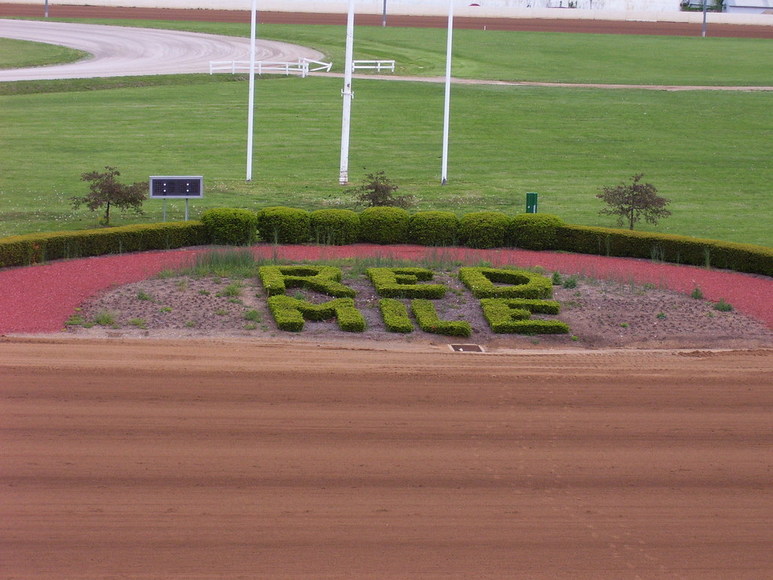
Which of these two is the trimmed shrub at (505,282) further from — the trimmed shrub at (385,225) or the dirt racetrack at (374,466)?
the trimmed shrub at (385,225)

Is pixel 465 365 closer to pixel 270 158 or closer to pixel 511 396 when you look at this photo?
pixel 511 396

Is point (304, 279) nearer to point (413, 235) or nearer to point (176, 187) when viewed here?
point (176, 187)

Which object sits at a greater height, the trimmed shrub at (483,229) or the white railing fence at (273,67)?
the white railing fence at (273,67)

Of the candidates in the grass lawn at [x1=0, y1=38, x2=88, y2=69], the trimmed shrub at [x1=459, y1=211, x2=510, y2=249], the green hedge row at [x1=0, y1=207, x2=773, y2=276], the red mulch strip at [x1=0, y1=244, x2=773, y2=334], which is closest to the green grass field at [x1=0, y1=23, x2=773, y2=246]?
the green hedge row at [x1=0, y1=207, x2=773, y2=276]

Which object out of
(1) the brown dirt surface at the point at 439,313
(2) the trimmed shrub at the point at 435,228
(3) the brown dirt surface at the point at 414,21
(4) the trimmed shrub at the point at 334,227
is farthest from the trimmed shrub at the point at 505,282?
(3) the brown dirt surface at the point at 414,21

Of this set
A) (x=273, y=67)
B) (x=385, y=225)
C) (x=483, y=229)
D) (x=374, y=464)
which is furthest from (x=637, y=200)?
(x=273, y=67)

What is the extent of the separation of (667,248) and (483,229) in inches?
144

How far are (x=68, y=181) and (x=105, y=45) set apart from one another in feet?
89.0

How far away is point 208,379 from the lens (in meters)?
12.6

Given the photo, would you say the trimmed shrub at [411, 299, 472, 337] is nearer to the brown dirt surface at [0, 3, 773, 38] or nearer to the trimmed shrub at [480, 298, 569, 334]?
the trimmed shrub at [480, 298, 569, 334]

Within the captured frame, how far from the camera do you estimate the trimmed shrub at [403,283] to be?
676 inches

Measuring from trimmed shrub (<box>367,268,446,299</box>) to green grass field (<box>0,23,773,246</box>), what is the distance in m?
7.30

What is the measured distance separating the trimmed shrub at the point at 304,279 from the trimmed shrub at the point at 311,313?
1.23 ft

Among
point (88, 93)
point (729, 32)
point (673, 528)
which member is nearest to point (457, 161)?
point (88, 93)
